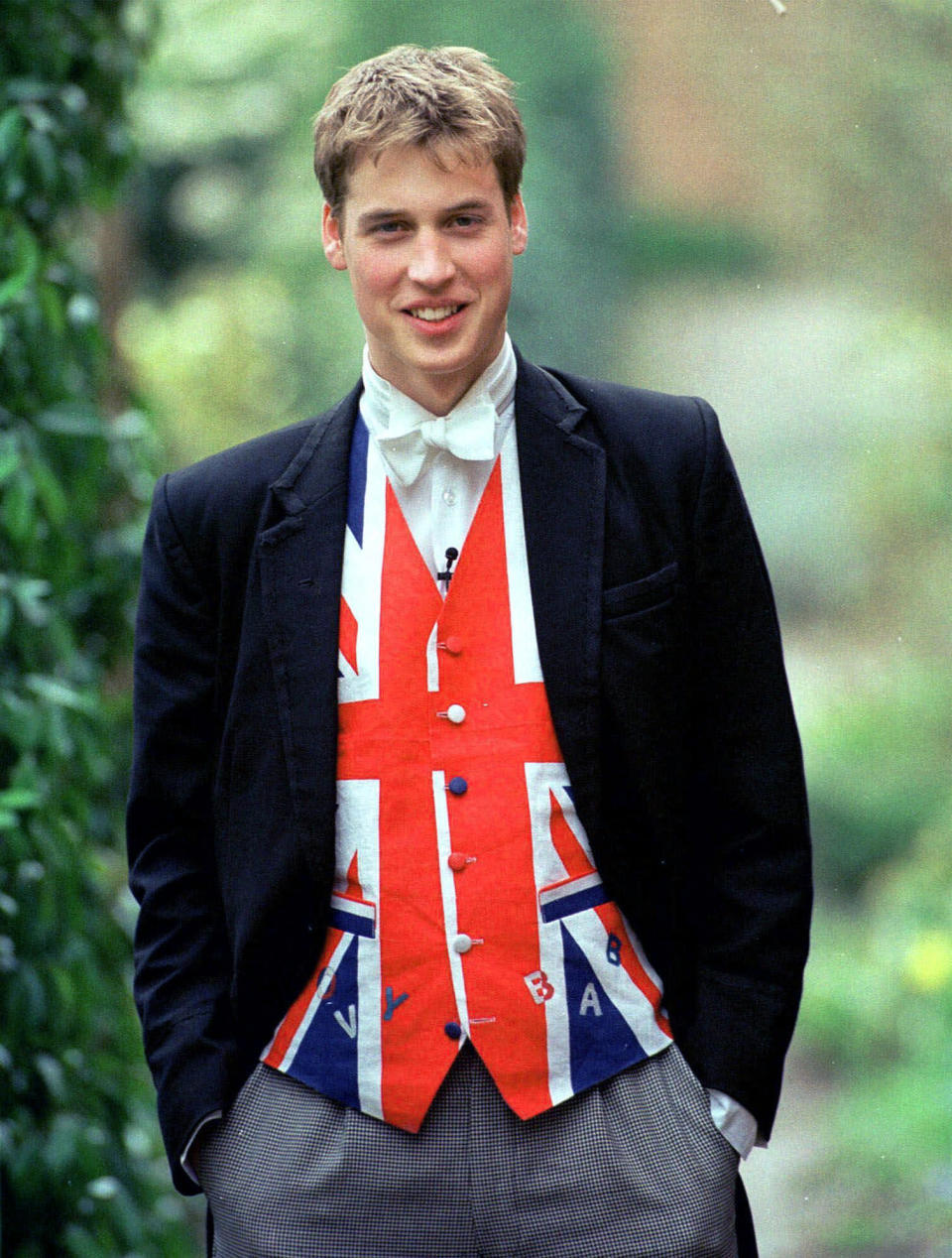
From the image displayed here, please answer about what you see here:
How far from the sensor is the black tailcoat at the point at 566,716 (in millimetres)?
1711

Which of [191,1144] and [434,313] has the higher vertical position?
[434,313]

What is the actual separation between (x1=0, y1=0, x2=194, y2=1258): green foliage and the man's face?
79 cm

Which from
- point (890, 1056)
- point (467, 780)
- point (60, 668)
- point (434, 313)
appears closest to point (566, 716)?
point (467, 780)

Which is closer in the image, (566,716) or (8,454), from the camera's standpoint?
(566,716)

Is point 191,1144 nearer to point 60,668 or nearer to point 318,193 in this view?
point 60,668

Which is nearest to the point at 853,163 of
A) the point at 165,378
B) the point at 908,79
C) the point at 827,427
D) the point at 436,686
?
the point at 908,79

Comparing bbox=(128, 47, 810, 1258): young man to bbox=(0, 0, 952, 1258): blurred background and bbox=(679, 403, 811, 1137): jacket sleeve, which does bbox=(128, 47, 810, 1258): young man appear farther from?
bbox=(0, 0, 952, 1258): blurred background

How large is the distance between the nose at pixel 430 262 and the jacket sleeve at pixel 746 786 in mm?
304

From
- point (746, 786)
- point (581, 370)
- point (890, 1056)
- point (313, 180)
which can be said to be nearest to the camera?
point (746, 786)

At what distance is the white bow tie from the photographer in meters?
1.71

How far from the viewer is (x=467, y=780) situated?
169 cm

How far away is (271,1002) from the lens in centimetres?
175

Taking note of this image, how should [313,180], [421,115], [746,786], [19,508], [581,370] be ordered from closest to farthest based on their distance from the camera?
[421,115] < [746,786] < [19,508] < [581,370] < [313,180]

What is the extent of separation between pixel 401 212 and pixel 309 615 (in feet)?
1.26
